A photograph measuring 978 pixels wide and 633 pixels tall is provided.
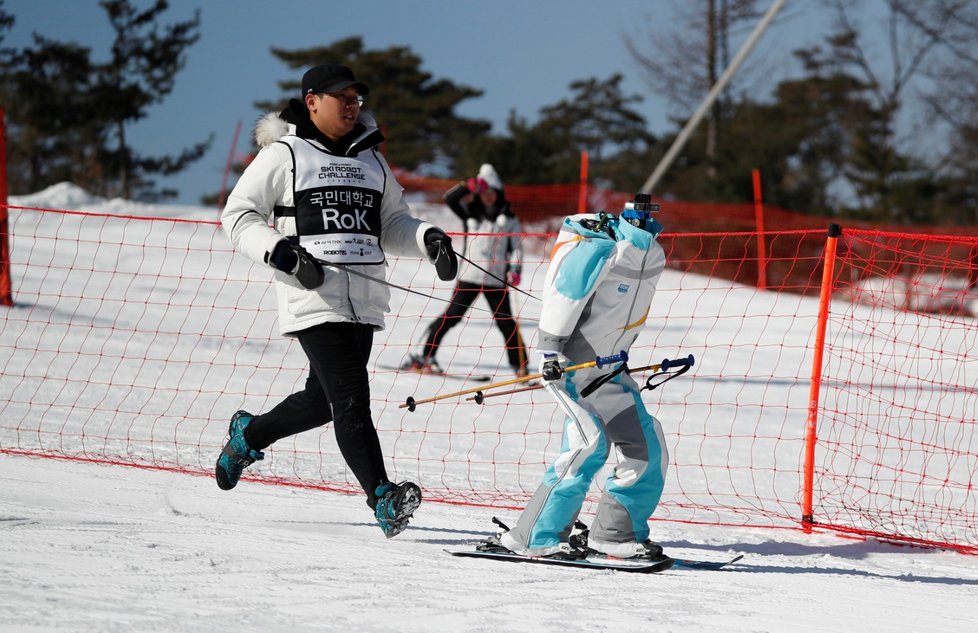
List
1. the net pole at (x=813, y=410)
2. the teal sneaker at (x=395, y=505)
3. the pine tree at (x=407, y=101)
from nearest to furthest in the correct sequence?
the teal sneaker at (x=395, y=505), the net pole at (x=813, y=410), the pine tree at (x=407, y=101)

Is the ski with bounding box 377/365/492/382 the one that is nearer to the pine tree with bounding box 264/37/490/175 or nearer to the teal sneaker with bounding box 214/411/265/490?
the teal sneaker with bounding box 214/411/265/490

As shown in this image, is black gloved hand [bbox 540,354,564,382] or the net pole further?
the net pole

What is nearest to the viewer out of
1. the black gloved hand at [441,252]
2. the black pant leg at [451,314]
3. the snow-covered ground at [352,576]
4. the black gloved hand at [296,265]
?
the snow-covered ground at [352,576]

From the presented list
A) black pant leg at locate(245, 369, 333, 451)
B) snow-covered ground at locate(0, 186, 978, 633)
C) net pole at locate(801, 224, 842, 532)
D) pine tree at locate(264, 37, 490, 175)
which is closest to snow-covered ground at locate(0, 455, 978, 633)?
snow-covered ground at locate(0, 186, 978, 633)

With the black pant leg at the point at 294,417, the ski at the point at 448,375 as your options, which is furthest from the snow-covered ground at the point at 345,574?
the ski at the point at 448,375

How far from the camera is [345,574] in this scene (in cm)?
363

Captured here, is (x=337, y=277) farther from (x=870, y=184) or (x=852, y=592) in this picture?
(x=870, y=184)

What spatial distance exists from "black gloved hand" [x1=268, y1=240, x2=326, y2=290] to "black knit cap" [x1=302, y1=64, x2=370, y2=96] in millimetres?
674

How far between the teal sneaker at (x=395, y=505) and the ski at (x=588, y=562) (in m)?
0.28

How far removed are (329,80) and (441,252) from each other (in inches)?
31.2

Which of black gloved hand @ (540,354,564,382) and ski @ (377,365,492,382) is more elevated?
black gloved hand @ (540,354,564,382)

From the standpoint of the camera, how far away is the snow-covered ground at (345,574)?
3094 millimetres

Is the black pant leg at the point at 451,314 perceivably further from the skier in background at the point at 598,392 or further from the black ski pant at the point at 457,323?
the skier in background at the point at 598,392

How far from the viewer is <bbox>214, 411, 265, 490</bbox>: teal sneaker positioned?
4508mm
